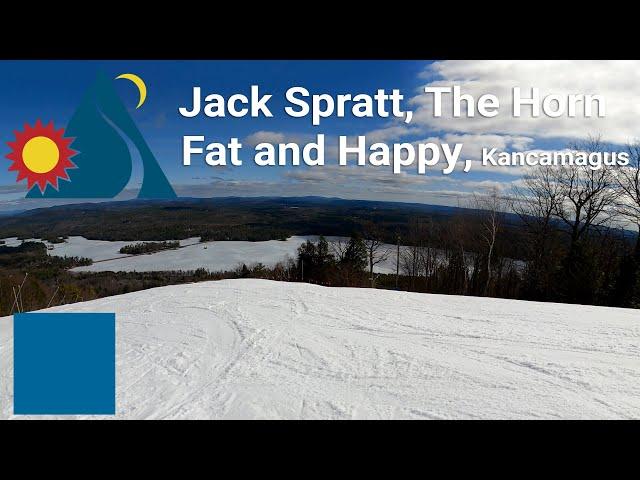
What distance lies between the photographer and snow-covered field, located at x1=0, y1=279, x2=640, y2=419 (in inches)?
106

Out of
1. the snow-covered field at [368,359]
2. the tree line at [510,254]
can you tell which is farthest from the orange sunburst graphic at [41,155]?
the tree line at [510,254]

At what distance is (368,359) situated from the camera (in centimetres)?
352

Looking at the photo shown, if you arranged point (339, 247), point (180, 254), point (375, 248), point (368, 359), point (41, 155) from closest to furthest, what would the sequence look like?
point (41, 155), point (368, 359), point (180, 254), point (375, 248), point (339, 247)

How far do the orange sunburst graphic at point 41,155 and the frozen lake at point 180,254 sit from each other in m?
10.3

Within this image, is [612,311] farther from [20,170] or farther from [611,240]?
[611,240]

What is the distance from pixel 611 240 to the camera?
15.4 m

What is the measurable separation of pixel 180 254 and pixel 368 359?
1126 centimetres

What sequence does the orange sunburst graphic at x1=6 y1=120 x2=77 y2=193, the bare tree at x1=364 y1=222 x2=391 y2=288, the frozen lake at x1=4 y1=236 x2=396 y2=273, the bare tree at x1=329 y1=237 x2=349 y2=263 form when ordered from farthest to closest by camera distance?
the bare tree at x1=329 y1=237 x2=349 y2=263
the bare tree at x1=364 y1=222 x2=391 y2=288
the frozen lake at x1=4 y1=236 x2=396 y2=273
the orange sunburst graphic at x1=6 y1=120 x2=77 y2=193

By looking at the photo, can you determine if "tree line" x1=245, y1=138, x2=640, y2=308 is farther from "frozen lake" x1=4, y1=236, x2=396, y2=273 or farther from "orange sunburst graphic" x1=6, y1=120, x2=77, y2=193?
"orange sunburst graphic" x1=6, y1=120, x2=77, y2=193

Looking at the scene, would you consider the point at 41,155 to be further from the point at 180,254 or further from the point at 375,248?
the point at 375,248

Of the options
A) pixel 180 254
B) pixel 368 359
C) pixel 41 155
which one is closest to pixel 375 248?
pixel 180 254

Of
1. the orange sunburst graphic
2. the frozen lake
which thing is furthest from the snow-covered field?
the frozen lake

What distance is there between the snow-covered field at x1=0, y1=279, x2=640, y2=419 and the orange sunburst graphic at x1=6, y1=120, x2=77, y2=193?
158 centimetres

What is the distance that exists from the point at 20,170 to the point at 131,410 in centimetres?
172
